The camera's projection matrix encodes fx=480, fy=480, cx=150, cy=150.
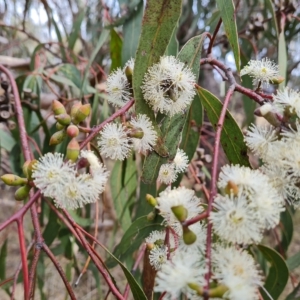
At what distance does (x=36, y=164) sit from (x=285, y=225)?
115 centimetres

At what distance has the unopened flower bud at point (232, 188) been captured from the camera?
1.74 ft

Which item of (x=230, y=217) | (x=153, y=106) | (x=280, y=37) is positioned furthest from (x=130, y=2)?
(x=230, y=217)

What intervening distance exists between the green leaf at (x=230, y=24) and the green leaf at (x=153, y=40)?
12 cm

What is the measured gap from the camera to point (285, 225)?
1.59m

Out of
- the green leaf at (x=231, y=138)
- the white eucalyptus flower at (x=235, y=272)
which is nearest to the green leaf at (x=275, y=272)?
the green leaf at (x=231, y=138)

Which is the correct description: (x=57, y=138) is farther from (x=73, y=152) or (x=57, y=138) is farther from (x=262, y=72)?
(x=262, y=72)

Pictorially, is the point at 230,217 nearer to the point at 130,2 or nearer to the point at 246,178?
the point at 246,178

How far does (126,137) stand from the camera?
2.39 ft

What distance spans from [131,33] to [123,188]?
1.45 ft

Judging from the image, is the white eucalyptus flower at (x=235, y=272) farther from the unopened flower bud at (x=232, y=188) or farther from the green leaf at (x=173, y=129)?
the green leaf at (x=173, y=129)

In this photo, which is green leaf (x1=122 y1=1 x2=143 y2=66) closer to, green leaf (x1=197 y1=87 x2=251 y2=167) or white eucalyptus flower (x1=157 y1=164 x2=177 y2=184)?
green leaf (x1=197 y1=87 x2=251 y2=167)

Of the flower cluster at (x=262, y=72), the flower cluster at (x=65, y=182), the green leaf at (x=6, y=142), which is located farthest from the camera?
the green leaf at (x=6, y=142)

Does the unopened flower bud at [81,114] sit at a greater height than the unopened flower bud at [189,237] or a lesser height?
greater

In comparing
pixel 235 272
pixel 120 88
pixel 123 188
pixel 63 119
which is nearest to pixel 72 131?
pixel 63 119
